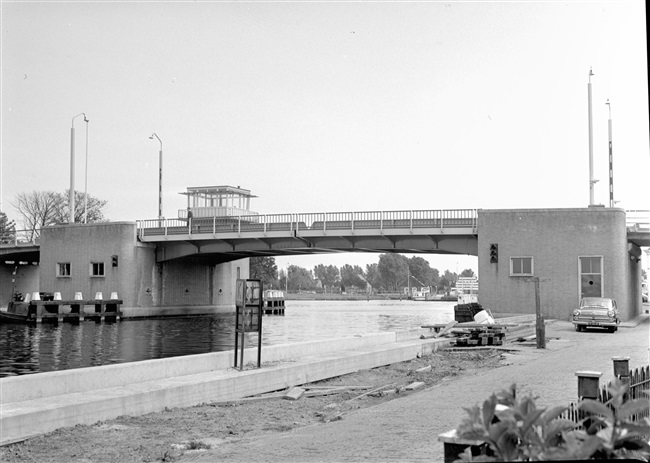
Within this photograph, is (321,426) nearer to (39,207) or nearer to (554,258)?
(554,258)

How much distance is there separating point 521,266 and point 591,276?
4157mm

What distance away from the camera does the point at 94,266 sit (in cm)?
6412

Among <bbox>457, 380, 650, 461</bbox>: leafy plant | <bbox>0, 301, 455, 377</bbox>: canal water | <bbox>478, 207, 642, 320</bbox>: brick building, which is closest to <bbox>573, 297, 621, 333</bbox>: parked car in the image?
<bbox>478, 207, 642, 320</bbox>: brick building

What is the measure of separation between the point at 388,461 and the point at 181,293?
60.7 m

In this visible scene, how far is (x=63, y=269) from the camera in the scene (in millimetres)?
65875

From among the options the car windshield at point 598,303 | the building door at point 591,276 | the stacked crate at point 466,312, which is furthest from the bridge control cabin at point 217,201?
the car windshield at point 598,303

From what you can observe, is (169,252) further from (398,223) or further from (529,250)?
(529,250)

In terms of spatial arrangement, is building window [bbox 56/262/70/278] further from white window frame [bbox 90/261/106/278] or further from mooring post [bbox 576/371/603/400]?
mooring post [bbox 576/371/603/400]

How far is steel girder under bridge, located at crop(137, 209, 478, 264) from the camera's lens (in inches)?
2030

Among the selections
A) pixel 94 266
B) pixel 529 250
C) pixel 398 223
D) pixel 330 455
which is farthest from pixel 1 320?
pixel 330 455

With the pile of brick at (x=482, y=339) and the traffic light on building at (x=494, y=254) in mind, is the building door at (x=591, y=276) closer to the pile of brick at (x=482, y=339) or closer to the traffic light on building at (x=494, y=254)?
the traffic light on building at (x=494, y=254)

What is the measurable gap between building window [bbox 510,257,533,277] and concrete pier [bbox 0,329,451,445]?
85.4 feet

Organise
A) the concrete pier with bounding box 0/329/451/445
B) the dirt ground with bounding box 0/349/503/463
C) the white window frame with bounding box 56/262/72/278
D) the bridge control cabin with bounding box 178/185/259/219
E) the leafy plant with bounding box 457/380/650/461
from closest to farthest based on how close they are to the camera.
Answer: the leafy plant with bounding box 457/380/650/461 → the dirt ground with bounding box 0/349/503/463 → the concrete pier with bounding box 0/329/451/445 → the white window frame with bounding box 56/262/72/278 → the bridge control cabin with bounding box 178/185/259/219

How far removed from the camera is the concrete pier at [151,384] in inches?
461
